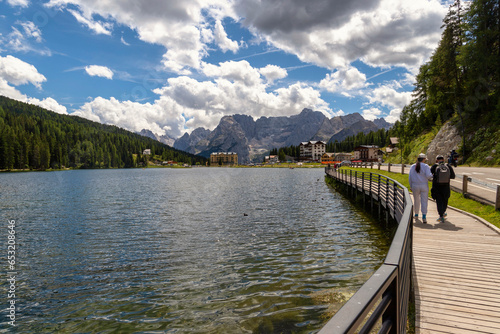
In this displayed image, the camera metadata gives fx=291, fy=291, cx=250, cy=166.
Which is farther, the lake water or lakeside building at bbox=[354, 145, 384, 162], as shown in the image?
lakeside building at bbox=[354, 145, 384, 162]

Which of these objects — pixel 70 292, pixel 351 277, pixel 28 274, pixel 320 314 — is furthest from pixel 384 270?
pixel 28 274

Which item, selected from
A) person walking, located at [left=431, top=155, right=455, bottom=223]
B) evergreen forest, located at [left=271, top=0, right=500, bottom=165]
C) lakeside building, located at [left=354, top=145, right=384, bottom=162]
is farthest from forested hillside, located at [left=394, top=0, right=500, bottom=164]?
lakeside building, located at [left=354, top=145, right=384, bottom=162]

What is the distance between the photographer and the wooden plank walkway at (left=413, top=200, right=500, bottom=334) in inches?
215

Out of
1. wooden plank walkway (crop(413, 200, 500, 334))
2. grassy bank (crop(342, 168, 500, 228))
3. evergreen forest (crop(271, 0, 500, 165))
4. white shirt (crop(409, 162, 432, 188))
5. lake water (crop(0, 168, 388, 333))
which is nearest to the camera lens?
wooden plank walkway (crop(413, 200, 500, 334))

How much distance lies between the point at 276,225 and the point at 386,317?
1871 centimetres

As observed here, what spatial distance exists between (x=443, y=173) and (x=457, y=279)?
7.03 meters

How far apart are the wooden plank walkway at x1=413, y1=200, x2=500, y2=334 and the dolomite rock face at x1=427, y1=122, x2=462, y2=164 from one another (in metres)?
46.4

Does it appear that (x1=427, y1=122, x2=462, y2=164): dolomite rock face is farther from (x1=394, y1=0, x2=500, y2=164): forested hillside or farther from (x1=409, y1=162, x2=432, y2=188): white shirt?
(x1=409, y1=162, x2=432, y2=188): white shirt

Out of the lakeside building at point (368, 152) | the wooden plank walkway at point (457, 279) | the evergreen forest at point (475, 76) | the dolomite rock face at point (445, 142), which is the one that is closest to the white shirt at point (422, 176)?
the wooden plank walkway at point (457, 279)

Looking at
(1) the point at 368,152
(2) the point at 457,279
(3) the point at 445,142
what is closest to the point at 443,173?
(2) the point at 457,279

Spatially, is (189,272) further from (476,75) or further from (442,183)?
(476,75)

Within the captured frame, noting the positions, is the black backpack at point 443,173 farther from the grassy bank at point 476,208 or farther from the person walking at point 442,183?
the grassy bank at point 476,208

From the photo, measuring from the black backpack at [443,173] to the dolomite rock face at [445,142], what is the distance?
44955mm

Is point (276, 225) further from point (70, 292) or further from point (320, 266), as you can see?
point (70, 292)
